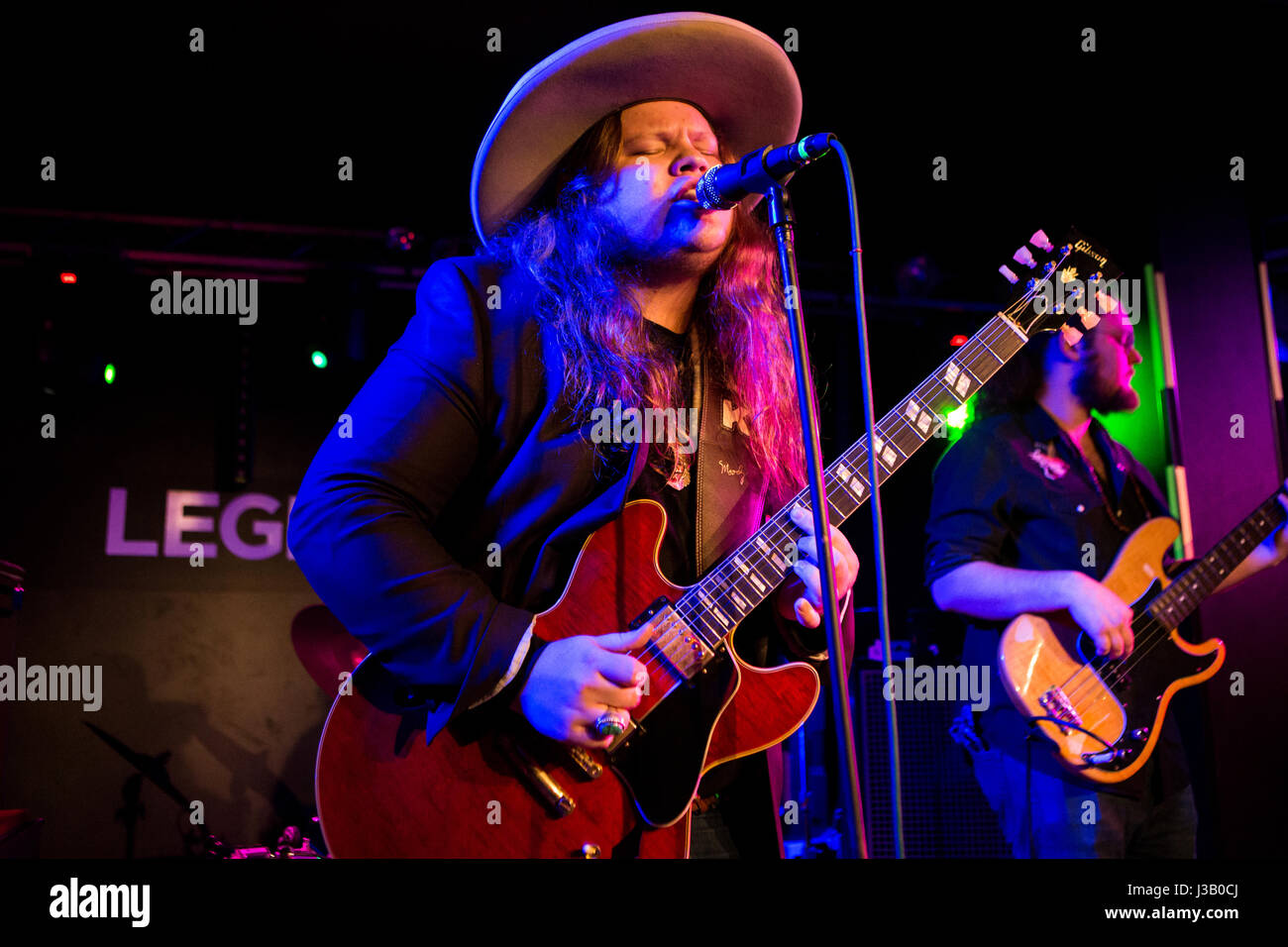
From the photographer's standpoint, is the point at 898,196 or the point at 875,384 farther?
the point at 875,384

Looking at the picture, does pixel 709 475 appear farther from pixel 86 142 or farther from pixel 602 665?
pixel 86 142

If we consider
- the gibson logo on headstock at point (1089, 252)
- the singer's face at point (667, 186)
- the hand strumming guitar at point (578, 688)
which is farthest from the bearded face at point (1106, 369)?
the hand strumming guitar at point (578, 688)

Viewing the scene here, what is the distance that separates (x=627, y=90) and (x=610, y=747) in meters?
1.49

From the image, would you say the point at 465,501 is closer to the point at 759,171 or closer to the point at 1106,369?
the point at 759,171

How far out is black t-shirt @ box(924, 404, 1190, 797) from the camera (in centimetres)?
306

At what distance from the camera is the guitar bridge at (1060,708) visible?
9.37ft

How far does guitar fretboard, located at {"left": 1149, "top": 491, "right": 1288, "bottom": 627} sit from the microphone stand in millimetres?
2036

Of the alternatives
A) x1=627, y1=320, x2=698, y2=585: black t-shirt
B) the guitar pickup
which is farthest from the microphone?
the guitar pickup

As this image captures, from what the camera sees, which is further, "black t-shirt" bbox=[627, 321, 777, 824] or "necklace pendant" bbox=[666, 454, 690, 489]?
"necklace pendant" bbox=[666, 454, 690, 489]

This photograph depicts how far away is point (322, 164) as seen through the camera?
16.8ft

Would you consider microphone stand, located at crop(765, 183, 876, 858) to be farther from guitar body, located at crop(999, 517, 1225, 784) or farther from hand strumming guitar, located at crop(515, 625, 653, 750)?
guitar body, located at crop(999, 517, 1225, 784)

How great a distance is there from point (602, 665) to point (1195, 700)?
3357mm
